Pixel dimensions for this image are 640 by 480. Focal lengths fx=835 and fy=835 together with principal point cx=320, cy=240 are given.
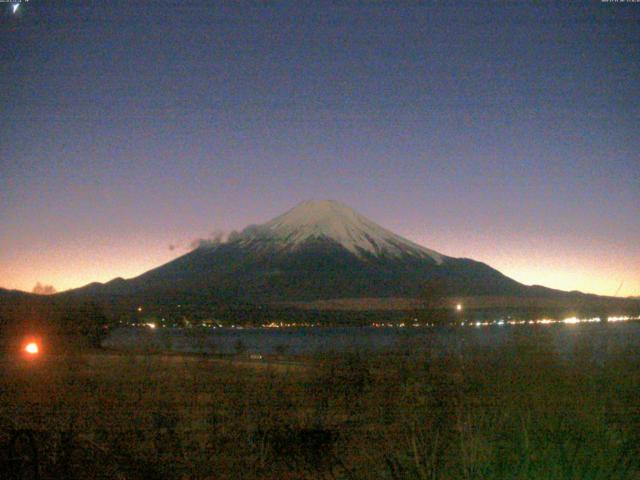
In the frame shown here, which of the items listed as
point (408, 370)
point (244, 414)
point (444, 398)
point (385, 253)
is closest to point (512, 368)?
point (444, 398)

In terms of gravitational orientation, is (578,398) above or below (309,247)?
below

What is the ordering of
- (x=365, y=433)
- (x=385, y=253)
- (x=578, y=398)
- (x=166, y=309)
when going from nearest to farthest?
(x=578, y=398) < (x=365, y=433) < (x=166, y=309) < (x=385, y=253)

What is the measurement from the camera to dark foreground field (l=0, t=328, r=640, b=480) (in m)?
5.99

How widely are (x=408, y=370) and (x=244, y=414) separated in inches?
159

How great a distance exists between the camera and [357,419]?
10.7 m

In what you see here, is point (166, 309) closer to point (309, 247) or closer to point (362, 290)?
point (362, 290)

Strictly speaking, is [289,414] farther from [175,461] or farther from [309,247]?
[309,247]

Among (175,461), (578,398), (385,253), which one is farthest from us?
(385,253)

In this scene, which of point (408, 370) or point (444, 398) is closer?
point (444, 398)

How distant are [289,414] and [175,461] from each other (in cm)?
347

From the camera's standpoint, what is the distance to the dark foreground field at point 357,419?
5.99 metres

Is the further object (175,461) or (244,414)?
(244,414)

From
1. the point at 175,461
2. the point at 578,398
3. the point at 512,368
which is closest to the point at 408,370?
the point at 512,368

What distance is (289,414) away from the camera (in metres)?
11.3
